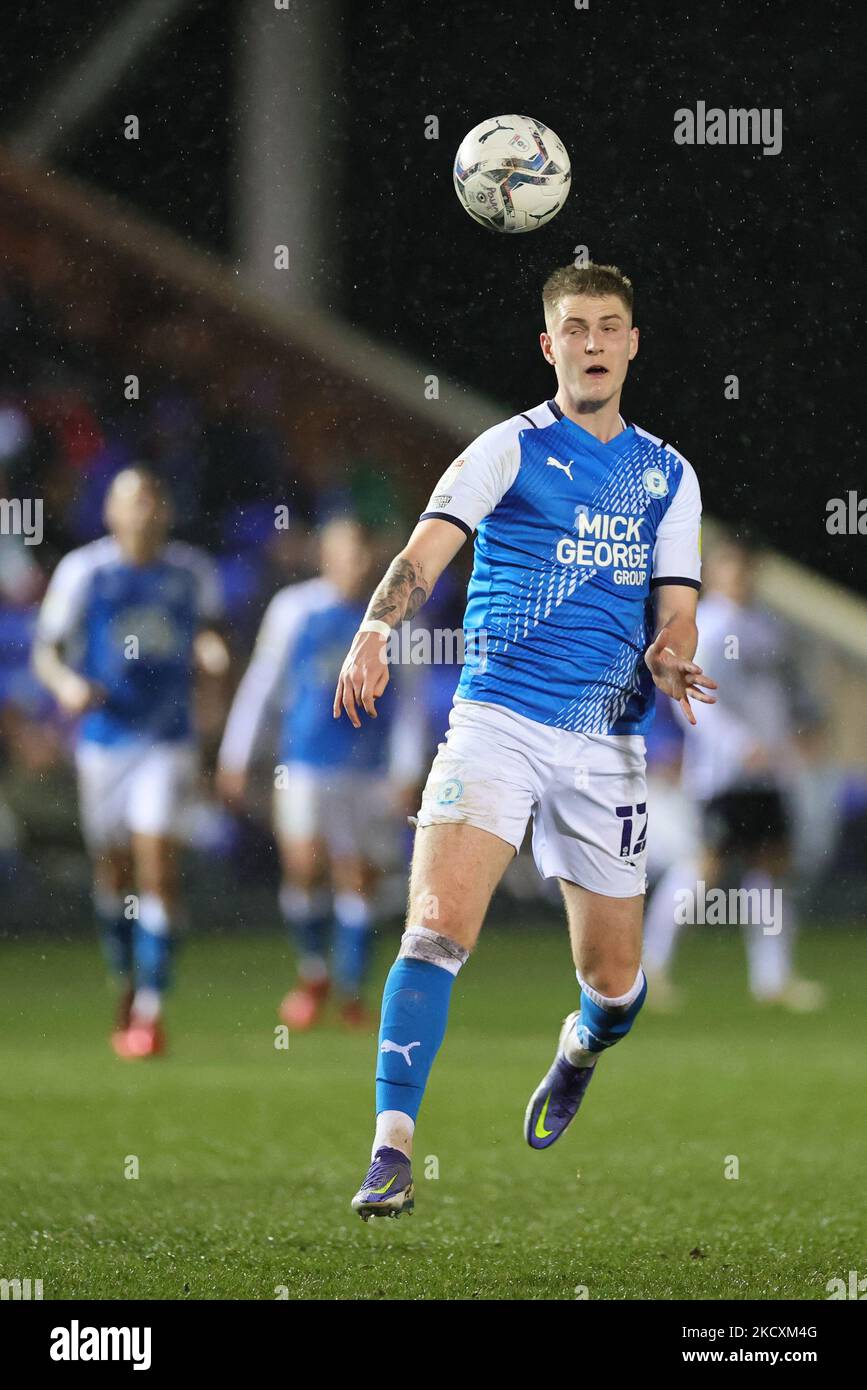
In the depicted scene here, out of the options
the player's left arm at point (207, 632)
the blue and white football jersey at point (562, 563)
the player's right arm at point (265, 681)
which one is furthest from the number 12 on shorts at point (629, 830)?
the player's right arm at point (265, 681)

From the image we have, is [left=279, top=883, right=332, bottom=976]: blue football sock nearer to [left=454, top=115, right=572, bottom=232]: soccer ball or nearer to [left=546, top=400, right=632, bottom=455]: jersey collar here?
[left=454, top=115, right=572, bottom=232]: soccer ball

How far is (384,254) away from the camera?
9.59 m

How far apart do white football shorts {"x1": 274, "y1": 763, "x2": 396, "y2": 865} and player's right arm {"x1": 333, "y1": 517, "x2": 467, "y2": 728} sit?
16.1ft

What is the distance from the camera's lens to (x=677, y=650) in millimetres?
4383

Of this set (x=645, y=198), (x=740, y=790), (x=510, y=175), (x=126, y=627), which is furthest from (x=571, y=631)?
(x=740, y=790)

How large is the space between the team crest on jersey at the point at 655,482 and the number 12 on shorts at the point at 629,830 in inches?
30.5

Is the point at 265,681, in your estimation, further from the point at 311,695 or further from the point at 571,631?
the point at 571,631

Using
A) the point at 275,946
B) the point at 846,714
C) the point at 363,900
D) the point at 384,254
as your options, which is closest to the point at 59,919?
the point at 275,946

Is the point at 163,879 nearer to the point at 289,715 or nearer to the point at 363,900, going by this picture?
the point at 363,900

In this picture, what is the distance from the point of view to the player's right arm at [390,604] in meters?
3.78

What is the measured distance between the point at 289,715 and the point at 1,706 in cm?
355

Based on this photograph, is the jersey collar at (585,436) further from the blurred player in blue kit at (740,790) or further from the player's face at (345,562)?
the player's face at (345,562)

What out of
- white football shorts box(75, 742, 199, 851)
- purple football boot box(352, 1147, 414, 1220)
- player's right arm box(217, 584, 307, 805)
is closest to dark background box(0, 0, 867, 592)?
player's right arm box(217, 584, 307, 805)

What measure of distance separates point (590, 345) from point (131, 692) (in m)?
4.36
